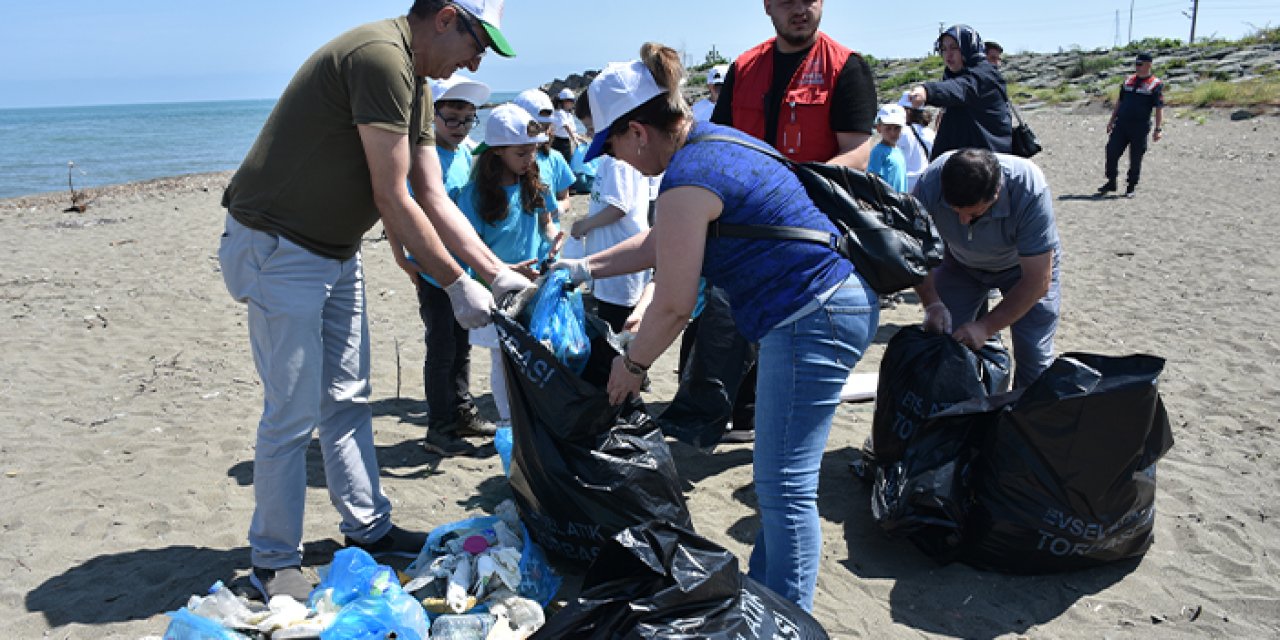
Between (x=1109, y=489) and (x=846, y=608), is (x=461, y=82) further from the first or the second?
(x=1109, y=489)

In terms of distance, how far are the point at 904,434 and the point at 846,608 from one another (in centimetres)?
68

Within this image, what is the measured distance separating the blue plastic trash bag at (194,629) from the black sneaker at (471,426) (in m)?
2.00

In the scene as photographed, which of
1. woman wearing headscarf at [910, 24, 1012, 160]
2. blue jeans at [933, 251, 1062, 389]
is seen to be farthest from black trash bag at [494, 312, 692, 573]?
woman wearing headscarf at [910, 24, 1012, 160]

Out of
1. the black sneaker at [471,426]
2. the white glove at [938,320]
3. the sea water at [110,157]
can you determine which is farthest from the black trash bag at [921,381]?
the sea water at [110,157]

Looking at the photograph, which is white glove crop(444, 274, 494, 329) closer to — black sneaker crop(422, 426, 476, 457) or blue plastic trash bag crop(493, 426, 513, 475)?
blue plastic trash bag crop(493, 426, 513, 475)

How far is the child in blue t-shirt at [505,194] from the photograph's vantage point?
12.3ft

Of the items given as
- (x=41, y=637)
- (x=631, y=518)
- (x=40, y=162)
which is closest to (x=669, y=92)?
(x=631, y=518)

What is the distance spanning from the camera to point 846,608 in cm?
285

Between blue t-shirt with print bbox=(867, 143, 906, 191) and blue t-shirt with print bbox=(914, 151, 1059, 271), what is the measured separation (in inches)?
108

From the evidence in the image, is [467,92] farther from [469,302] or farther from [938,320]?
[938,320]

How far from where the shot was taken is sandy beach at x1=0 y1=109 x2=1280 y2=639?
283cm


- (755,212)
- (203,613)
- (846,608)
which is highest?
(755,212)

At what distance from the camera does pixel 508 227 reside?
155 inches

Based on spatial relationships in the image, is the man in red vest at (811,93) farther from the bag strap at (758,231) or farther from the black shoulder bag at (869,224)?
the bag strap at (758,231)
